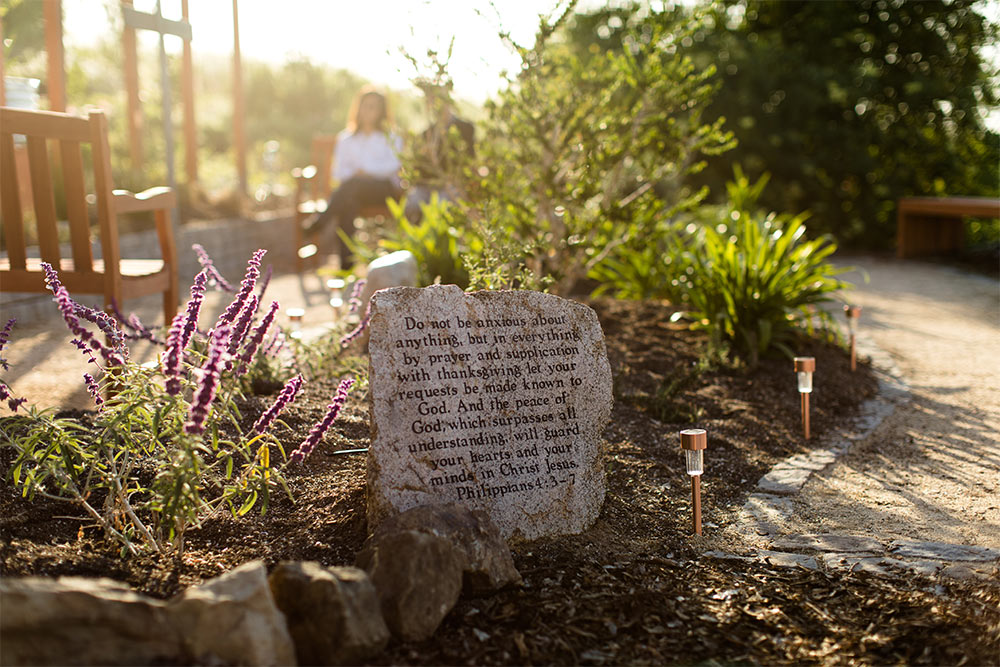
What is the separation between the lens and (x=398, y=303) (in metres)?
2.71

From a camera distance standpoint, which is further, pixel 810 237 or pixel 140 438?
pixel 810 237

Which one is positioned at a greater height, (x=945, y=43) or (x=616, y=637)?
(x=945, y=43)

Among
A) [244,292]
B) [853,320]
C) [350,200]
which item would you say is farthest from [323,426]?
[350,200]

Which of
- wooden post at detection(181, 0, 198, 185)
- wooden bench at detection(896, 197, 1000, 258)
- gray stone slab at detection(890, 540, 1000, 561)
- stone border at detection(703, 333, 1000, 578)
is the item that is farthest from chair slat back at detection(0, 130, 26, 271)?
wooden bench at detection(896, 197, 1000, 258)

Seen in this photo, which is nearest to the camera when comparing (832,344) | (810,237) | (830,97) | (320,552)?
(320,552)

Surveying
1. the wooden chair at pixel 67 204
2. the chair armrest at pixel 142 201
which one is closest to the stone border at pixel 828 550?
the wooden chair at pixel 67 204

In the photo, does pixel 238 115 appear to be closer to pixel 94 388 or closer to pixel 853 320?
pixel 853 320

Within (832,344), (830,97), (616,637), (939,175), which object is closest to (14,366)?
(616,637)

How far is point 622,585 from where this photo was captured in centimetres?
250

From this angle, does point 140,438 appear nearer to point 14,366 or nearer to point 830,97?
point 14,366

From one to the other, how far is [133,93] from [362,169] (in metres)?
2.94

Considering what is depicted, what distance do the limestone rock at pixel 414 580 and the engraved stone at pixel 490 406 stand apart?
387 millimetres

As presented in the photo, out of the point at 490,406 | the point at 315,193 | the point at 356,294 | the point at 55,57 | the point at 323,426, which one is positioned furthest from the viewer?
the point at 315,193

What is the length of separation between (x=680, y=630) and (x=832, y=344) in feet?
11.7
